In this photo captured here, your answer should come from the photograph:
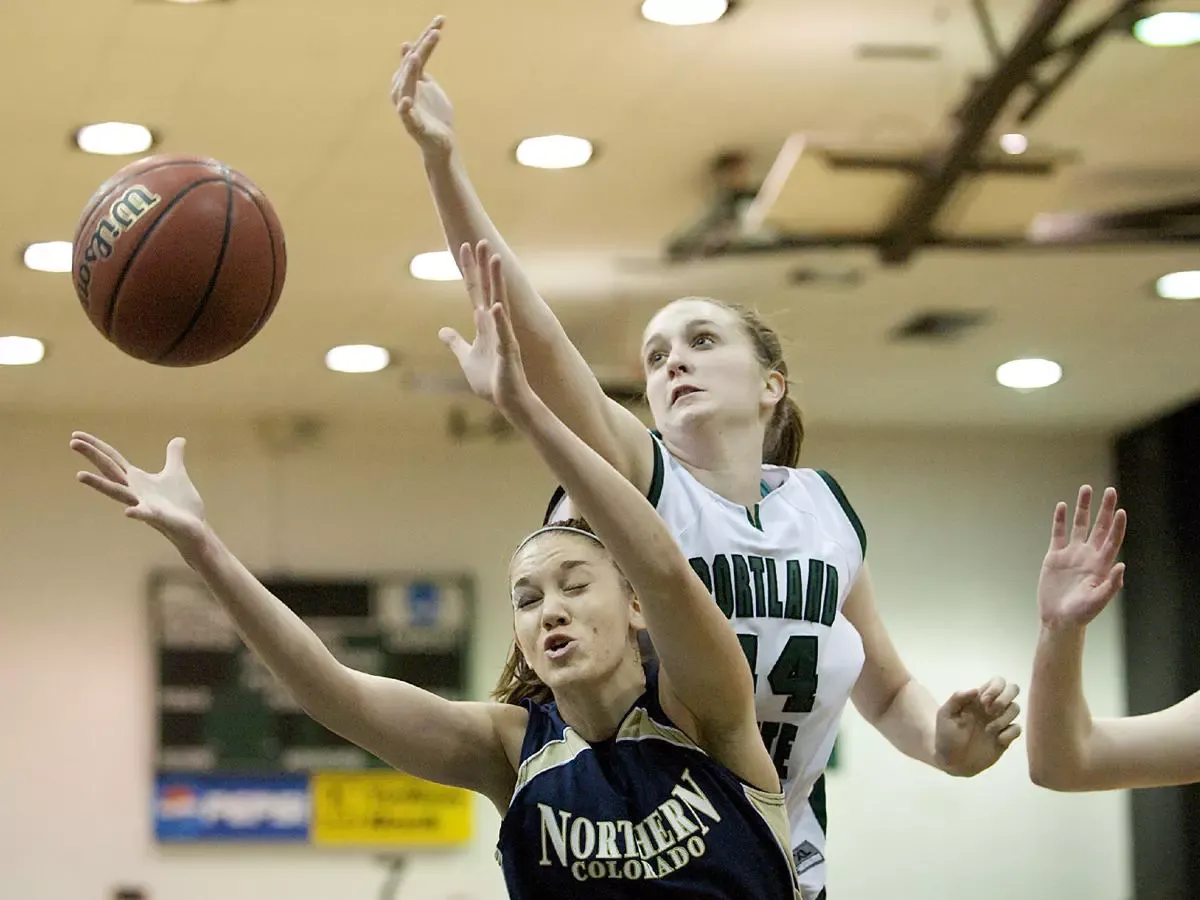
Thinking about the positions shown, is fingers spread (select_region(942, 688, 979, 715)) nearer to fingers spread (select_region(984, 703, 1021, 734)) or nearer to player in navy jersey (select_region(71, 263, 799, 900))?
fingers spread (select_region(984, 703, 1021, 734))

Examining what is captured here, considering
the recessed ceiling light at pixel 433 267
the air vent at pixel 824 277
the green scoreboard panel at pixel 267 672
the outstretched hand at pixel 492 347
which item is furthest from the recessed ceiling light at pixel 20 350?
the outstretched hand at pixel 492 347

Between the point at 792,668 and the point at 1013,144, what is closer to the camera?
the point at 792,668

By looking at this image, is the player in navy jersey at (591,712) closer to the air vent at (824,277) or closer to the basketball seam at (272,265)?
the basketball seam at (272,265)

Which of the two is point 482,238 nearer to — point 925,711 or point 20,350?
point 925,711

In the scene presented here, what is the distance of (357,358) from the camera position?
7.08 m

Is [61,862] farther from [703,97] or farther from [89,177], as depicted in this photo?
[703,97]

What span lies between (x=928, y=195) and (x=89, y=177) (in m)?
2.43

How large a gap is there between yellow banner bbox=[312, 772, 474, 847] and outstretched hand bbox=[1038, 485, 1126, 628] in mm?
5671

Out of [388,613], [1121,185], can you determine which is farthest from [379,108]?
[388,613]

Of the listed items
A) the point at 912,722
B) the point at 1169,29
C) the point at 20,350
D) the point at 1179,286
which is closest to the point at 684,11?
the point at 1169,29

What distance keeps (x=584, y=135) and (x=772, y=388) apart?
252 centimetres

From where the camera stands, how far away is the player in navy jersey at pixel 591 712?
6.51 feet

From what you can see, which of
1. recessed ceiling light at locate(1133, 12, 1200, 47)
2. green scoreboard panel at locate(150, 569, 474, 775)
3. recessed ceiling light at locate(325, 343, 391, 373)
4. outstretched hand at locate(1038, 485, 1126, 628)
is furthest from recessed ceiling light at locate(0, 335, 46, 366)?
outstretched hand at locate(1038, 485, 1126, 628)

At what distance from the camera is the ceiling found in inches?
167
